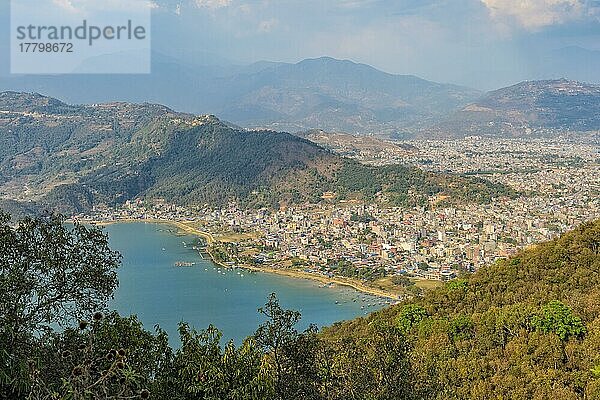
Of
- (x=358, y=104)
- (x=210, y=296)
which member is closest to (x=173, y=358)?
(x=210, y=296)

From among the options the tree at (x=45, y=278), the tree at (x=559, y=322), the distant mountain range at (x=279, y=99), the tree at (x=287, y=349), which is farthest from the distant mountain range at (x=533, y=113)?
the tree at (x=45, y=278)

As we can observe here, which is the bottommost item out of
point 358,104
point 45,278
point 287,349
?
point 287,349

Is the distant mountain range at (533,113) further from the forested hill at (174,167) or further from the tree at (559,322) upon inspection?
the tree at (559,322)

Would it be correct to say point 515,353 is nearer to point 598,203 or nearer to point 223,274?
point 223,274

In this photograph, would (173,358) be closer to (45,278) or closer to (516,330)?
(45,278)

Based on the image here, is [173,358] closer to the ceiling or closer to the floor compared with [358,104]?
closer to the floor

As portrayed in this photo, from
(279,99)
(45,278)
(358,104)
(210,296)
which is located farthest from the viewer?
(358,104)
